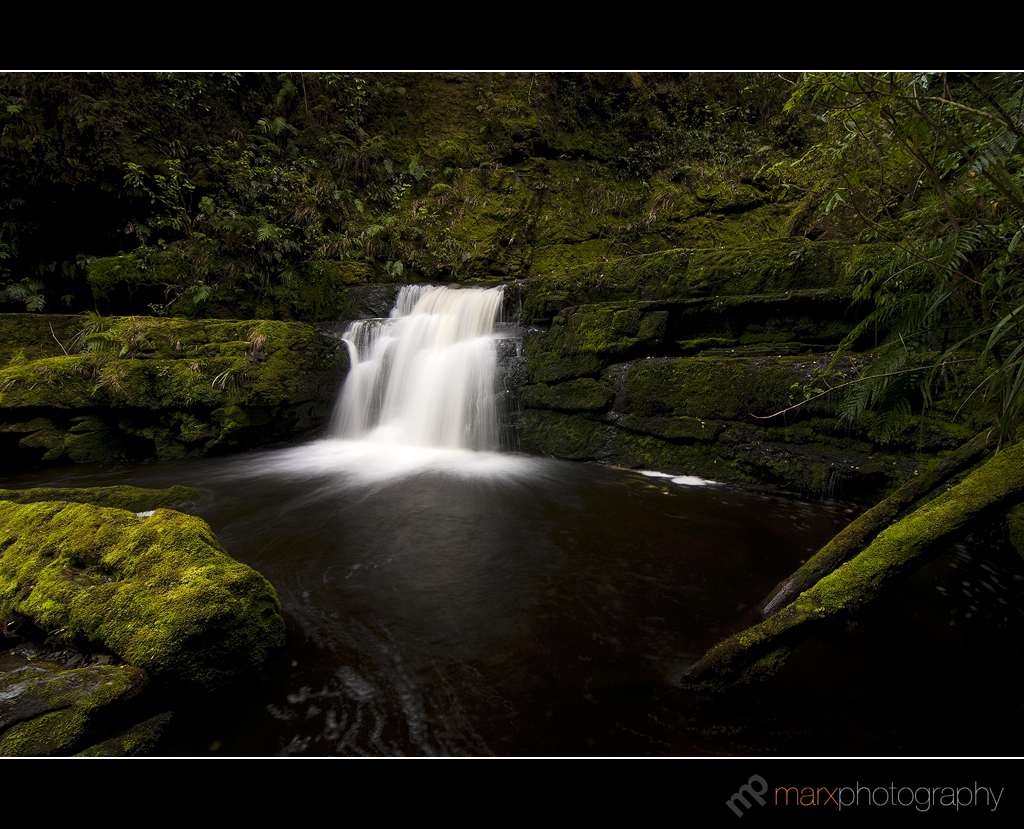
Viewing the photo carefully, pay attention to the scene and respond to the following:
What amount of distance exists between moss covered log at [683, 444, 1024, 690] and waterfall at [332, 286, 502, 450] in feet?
17.2

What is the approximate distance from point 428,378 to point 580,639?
5.84 m

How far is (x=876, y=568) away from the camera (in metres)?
1.69

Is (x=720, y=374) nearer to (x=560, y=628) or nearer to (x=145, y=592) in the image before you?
(x=560, y=628)

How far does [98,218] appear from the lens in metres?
9.14

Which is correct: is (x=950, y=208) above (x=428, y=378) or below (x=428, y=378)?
above

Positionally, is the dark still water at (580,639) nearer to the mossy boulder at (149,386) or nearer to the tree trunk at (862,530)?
the tree trunk at (862,530)

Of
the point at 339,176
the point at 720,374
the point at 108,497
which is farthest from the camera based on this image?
the point at 339,176

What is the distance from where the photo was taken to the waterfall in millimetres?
7023

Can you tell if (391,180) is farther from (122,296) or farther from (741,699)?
(741,699)

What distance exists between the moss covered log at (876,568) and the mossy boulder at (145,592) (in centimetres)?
225

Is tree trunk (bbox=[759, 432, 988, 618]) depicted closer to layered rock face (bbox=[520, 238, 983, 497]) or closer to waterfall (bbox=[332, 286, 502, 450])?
layered rock face (bbox=[520, 238, 983, 497])

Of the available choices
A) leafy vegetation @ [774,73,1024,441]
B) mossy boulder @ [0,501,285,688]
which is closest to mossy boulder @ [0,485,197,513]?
mossy boulder @ [0,501,285,688]

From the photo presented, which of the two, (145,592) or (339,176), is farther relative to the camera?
(339,176)

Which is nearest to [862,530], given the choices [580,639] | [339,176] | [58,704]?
[580,639]
